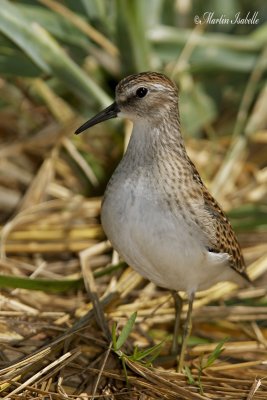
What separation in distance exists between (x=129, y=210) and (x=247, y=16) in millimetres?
3710

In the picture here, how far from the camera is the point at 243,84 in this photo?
23.5 ft

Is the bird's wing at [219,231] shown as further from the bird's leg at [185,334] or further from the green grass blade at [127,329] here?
the green grass blade at [127,329]

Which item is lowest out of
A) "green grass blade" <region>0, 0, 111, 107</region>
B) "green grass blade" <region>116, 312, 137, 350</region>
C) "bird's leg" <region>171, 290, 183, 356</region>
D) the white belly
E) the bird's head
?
"green grass blade" <region>116, 312, 137, 350</region>

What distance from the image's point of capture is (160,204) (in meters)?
4.30

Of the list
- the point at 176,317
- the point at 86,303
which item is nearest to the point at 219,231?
the point at 176,317

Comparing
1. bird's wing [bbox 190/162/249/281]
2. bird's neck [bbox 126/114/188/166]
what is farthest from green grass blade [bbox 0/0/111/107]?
bird's wing [bbox 190/162/249/281]

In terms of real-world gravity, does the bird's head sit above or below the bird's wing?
above

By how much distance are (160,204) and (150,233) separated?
163 millimetres

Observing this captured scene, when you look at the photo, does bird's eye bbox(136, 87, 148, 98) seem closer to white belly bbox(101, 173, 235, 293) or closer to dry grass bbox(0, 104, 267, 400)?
white belly bbox(101, 173, 235, 293)

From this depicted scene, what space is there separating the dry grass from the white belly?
538 millimetres

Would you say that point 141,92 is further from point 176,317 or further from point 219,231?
point 176,317

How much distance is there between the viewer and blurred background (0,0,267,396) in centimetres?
587

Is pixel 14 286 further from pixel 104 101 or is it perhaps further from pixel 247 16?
pixel 247 16

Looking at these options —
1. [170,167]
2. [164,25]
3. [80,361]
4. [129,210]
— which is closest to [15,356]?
[80,361]
